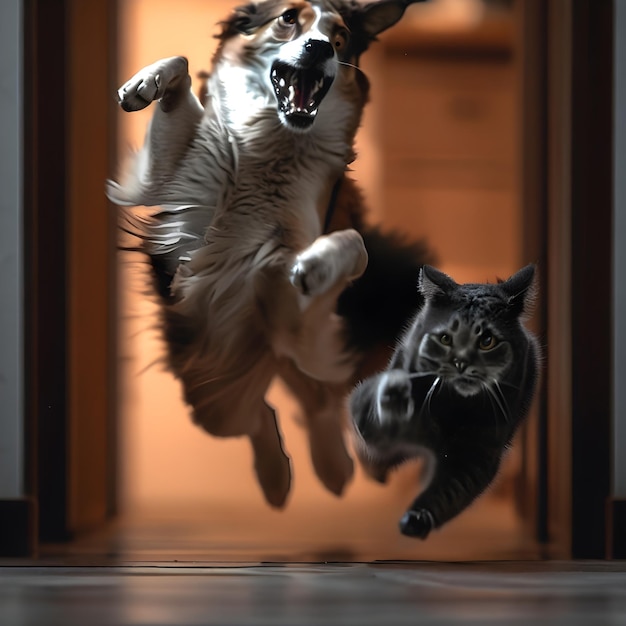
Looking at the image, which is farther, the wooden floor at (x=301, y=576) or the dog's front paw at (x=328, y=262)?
the dog's front paw at (x=328, y=262)

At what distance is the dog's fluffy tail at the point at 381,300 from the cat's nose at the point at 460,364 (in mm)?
117

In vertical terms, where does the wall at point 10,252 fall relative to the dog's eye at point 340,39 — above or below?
below

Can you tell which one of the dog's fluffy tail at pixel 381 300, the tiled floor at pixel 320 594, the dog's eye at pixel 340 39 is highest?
the dog's eye at pixel 340 39

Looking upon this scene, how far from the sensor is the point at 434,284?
1.34m

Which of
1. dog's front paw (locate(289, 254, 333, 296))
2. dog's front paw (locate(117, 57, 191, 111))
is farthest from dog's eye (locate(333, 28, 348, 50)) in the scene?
dog's front paw (locate(289, 254, 333, 296))

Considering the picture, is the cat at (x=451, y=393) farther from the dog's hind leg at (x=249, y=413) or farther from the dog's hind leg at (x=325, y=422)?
the dog's hind leg at (x=249, y=413)

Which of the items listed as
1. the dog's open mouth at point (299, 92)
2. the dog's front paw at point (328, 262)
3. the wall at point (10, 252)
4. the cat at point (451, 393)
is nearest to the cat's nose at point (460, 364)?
the cat at point (451, 393)

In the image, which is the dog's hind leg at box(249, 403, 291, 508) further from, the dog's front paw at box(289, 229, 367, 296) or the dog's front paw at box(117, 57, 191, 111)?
the dog's front paw at box(117, 57, 191, 111)

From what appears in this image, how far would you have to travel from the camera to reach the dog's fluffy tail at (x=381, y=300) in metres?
1.36

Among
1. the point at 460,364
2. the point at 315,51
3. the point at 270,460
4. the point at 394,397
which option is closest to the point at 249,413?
the point at 270,460

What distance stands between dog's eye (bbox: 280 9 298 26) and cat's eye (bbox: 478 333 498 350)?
62 centimetres

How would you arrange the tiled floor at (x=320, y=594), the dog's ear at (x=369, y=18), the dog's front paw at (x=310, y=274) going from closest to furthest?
the tiled floor at (x=320, y=594) → the dog's front paw at (x=310, y=274) → the dog's ear at (x=369, y=18)

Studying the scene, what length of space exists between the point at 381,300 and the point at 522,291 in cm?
24

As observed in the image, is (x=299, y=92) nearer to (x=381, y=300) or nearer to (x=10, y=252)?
(x=381, y=300)
